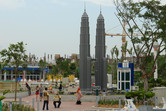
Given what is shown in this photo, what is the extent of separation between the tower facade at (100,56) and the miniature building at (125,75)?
281 cm

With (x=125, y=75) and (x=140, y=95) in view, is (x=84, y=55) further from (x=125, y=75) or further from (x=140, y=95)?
(x=140, y=95)

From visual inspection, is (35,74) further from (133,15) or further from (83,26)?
(133,15)

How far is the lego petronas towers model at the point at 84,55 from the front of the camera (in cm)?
3747

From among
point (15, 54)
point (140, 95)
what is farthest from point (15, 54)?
point (140, 95)

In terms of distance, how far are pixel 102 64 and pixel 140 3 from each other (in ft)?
40.5

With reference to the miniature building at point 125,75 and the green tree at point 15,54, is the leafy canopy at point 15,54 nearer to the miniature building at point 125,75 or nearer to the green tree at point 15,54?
the green tree at point 15,54

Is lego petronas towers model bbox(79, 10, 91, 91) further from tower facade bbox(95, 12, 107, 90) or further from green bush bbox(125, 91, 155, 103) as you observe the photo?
green bush bbox(125, 91, 155, 103)

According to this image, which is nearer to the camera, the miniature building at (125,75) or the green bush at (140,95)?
the green bush at (140,95)

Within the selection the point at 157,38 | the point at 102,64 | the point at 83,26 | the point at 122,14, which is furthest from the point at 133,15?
the point at 102,64

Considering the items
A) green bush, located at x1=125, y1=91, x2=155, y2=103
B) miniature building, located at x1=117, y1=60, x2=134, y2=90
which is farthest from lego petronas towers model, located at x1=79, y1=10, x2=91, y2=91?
green bush, located at x1=125, y1=91, x2=155, y2=103

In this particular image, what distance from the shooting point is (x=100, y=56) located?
40.2m

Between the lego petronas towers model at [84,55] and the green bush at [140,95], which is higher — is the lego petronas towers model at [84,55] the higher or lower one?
the higher one

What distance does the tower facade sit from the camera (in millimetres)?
40000

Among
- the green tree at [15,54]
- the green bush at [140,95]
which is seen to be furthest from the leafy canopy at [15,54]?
the green bush at [140,95]
